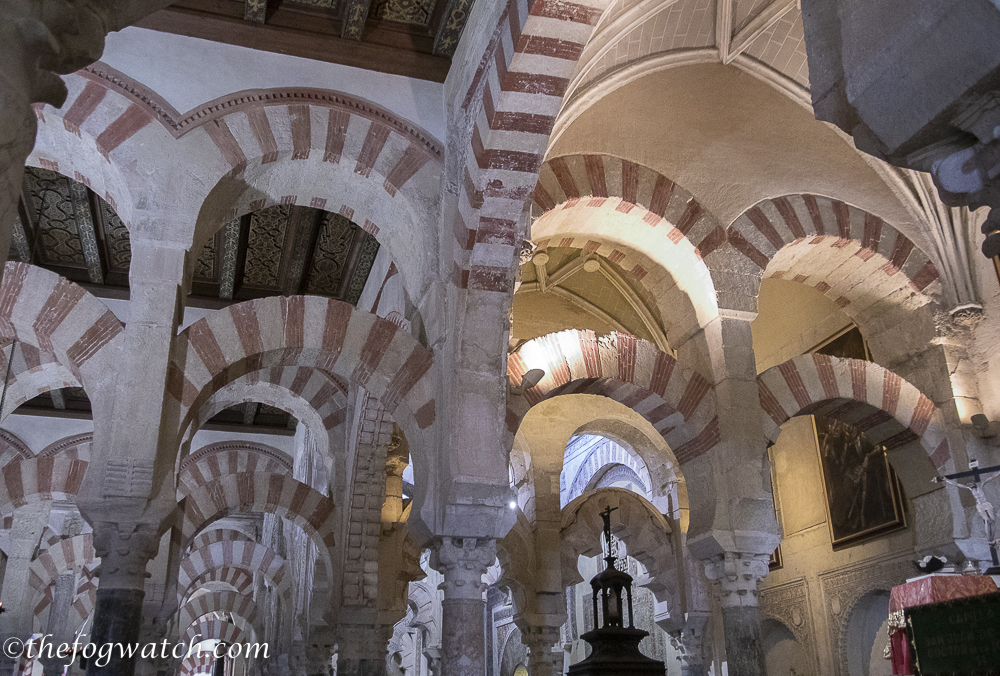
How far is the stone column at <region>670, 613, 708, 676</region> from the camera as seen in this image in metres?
8.71

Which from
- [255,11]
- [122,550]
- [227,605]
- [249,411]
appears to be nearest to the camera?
[122,550]

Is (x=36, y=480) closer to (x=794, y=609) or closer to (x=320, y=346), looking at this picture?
(x=320, y=346)

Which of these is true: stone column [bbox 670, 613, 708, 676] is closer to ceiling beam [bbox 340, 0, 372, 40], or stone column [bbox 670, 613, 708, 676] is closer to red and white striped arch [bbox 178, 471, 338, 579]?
red and white striped arch [bbox 178, 471, 338, 579]

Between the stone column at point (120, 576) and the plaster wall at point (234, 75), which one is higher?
the plaster wall at point (234, 75)

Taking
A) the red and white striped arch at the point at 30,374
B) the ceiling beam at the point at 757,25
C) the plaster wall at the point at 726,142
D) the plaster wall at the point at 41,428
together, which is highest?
the ceiling beam at the point at 757,25

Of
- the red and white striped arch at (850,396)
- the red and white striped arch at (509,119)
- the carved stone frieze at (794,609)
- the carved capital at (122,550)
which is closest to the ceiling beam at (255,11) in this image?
the red and white striped arch at (509,119)

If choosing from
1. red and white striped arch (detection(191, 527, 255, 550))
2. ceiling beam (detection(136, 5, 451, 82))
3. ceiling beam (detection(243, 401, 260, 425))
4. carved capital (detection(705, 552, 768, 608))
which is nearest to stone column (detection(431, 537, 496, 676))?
carved capital (detection(705, 552, 768, 608))

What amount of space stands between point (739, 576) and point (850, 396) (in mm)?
1906

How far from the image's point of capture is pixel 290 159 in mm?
5250

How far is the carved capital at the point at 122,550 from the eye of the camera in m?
4.30

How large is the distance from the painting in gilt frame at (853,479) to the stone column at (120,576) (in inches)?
266

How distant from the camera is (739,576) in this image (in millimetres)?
5930

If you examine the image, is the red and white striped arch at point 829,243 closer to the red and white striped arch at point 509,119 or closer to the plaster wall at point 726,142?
the plaster wall at point 726,142

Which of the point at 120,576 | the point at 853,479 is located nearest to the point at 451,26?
the point at 120,576
